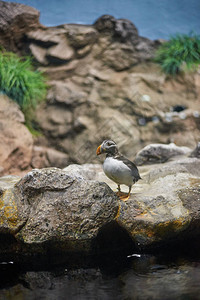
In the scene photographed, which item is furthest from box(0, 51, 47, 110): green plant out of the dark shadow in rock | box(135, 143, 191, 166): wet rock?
the dark shadow in rock

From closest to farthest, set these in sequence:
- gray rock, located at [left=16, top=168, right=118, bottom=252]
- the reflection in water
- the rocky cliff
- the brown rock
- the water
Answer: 1. the reflection in water
2. gray rock, located at [left=16, top=168, right=118, bottom=252]
3. the brown rock
4. the water
5. the rocky cliff

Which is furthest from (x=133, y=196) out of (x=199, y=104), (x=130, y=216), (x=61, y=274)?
(x=199, y=104)

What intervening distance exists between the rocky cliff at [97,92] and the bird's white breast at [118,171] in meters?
3.91

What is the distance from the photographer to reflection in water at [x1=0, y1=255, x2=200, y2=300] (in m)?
2.43

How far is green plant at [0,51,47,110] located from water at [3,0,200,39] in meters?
1.30

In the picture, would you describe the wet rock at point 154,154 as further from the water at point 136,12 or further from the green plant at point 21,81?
the water at point 136,12

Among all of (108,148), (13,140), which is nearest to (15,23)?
(13,140)

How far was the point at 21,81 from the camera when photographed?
7.08 m

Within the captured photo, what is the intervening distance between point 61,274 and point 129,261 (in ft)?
2.22

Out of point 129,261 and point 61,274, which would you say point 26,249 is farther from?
point 129,261

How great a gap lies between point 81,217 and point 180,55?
660 cm

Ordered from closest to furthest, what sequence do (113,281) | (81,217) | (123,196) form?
1. (113,281)
2. (81,217)
3. (123,196)

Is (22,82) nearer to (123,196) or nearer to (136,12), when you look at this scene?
(136,12)

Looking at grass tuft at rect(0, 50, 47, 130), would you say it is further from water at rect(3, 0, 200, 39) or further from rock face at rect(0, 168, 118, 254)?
rock face at rect(0, 168, 118, 254)
